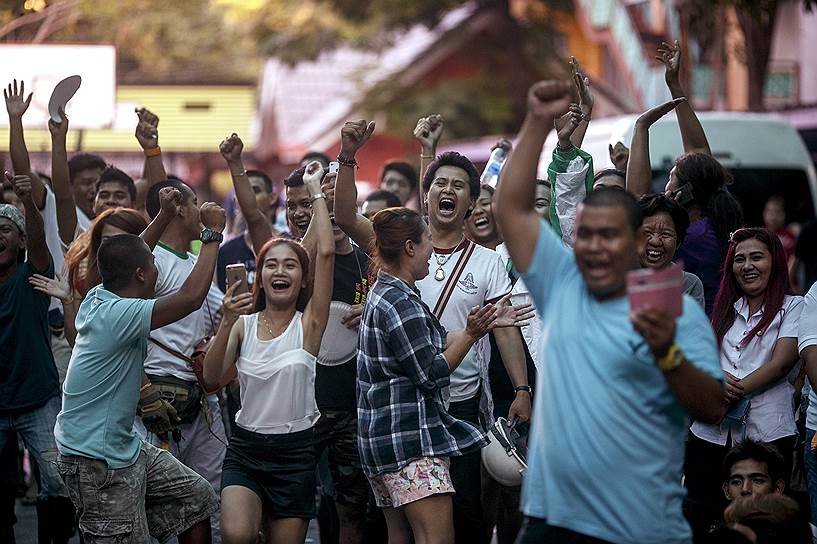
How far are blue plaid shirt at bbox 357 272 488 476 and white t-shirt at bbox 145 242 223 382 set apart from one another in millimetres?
1578

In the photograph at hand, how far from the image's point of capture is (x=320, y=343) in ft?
Result: 24.2

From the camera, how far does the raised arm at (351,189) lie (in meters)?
7.39

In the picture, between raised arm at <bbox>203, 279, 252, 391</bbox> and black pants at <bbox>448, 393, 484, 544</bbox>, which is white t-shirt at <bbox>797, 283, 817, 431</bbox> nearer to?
black pants at <bbox>448, 393, 484, 544</bbox>

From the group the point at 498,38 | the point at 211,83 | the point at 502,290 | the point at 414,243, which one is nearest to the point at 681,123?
the point at 502,290

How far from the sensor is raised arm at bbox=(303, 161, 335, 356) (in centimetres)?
717

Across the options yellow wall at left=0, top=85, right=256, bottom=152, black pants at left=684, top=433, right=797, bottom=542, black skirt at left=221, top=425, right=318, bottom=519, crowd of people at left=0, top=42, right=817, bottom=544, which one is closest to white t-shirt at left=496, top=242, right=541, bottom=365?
crowd of people at left=0, top=42, right=817, bottom=544

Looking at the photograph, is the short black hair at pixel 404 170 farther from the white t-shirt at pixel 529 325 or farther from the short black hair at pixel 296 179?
the white t-shirt at pixel 529 325

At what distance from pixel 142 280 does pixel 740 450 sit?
9.84 feet

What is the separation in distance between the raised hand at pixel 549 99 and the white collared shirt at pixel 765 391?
290 cm

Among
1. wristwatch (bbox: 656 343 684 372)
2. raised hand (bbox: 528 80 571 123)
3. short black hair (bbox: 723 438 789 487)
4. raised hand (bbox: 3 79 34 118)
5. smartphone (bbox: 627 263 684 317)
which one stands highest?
raised hand (bbox: 3 79 34 118)

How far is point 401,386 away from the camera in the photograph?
6.91 meters

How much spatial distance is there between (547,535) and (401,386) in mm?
1984

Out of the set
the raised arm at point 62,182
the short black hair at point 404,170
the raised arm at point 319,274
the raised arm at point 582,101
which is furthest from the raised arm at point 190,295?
the short black hair at point 404,170

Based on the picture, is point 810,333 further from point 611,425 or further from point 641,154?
point 611,425
